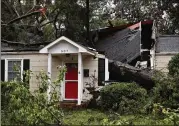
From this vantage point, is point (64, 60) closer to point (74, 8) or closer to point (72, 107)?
Result: point (72, 107)

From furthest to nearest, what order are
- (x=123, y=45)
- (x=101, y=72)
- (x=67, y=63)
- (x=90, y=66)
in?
(x=123, y=45)
(x=67, y=63)
(x=90, y=66)
(x=101, y=72)

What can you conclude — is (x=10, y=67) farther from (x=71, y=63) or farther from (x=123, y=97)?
(x=123, y=97)

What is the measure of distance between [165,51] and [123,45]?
2.82 meters

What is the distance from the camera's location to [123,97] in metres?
12.3

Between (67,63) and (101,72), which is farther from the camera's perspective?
(67,63)

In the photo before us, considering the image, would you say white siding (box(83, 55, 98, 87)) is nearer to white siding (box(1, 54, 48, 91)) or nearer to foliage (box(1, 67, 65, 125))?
white siding (box(1, 54, 48, 91))

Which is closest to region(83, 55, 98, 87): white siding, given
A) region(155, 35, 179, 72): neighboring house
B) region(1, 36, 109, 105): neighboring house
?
region(1, 36, 109, 105): neighboring house

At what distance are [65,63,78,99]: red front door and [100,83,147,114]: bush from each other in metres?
2.56

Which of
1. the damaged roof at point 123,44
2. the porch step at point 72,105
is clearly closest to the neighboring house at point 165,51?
the damaged roof at point 123,44

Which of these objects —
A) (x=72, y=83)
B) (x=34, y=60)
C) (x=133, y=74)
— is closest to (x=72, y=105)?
(x=72, y=83)

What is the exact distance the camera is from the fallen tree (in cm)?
1438

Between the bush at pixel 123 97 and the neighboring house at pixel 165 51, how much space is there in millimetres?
3097

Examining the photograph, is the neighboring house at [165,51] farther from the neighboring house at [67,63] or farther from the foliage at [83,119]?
the foliage at [83,119]

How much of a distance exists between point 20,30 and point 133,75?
9.25m
